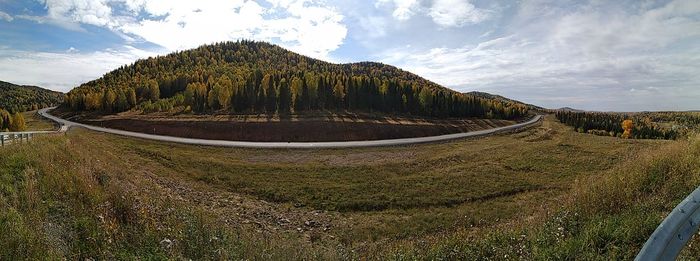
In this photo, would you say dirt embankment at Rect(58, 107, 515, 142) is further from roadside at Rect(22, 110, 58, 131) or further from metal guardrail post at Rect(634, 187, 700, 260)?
metal guardrail post at Rect(634, 187, 700, 260)

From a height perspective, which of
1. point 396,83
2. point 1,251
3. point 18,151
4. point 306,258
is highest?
point 396,83

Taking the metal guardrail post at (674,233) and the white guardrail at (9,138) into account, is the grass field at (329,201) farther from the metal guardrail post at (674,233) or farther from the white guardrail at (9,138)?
the metal guardrail post at (674,233)

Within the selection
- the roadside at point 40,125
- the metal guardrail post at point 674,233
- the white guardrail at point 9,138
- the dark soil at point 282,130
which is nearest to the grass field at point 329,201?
the white guardrail at point 9,138

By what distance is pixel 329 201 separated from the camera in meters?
21.7

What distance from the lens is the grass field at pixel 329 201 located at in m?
7.14

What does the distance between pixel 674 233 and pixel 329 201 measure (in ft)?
62.7

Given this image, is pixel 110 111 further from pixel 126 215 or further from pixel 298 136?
pixel 126 215

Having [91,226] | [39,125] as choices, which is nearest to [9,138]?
[91,226]

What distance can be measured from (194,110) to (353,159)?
62.4 metres

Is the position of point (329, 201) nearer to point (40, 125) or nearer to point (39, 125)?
point (40, 125)

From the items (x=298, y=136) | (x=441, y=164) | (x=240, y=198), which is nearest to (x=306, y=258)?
(x=240, y=198)

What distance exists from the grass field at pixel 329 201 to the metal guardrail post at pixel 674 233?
8.47 feet

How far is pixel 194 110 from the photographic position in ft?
279

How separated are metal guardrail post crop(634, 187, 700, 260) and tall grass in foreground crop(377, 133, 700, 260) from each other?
2301mm
